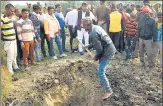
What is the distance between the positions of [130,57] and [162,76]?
5.09ft

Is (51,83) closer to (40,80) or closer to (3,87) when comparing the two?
(40,80)

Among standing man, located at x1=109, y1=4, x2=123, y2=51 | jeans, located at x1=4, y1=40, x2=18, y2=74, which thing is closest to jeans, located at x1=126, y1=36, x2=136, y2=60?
standing man, located at x1=109, y1=4, x2=123, y2=51

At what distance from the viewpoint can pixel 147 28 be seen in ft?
33.3

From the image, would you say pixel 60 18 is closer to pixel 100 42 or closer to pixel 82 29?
pixel 82 29

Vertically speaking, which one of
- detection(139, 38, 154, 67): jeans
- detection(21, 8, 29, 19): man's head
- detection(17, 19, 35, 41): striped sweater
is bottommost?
detection(139, 38, 154, 67): jeans

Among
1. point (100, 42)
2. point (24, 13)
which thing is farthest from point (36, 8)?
point (100, 42)

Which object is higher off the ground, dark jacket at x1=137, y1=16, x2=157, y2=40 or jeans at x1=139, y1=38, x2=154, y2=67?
dark jacket at x1=137, y1=16, x2=157, y2=40

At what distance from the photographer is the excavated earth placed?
295 inches

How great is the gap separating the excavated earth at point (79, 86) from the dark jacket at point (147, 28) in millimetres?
1167

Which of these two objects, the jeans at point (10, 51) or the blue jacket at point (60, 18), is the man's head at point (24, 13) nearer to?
the jeans at point (10, 51)

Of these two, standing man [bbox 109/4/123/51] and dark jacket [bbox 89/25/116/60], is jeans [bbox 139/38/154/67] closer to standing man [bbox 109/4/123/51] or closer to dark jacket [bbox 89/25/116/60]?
standing man [bbox 109/4/123/51]

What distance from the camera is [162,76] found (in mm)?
10203

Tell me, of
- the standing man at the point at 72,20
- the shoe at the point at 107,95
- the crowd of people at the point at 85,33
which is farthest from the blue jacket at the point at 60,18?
the shoe at the point at 107,95

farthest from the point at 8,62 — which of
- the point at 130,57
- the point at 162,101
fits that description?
the point at 130,57
